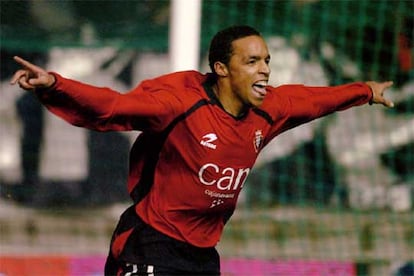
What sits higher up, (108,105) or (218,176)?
(108,105)

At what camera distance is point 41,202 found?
31.0 ft

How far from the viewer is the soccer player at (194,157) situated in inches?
184

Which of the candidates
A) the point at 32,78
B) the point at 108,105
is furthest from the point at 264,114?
the point at 32,78

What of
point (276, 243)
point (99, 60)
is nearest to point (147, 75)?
point (99, 60)

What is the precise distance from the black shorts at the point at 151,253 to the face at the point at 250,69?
2.11ft

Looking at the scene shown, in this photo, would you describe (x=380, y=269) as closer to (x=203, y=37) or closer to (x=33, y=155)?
(x=203, y=37)

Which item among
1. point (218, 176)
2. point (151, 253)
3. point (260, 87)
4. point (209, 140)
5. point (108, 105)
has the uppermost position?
point (260, 87)

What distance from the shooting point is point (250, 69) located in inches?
185

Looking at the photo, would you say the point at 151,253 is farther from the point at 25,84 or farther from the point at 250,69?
the point at 25,84

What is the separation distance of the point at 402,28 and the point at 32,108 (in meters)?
3.11

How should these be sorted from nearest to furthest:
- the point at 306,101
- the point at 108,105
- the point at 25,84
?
the point at 25,84, the point at 108,105, the point at 306,101

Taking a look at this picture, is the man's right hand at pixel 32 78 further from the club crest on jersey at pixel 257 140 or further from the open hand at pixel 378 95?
the open hand at pixel 378 95

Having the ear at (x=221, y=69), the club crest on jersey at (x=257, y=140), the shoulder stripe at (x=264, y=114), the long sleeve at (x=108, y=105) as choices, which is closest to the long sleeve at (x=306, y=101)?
the shoulder stripe at (x=264, y=114)

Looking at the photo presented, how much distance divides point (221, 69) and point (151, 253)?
79 centimetres
